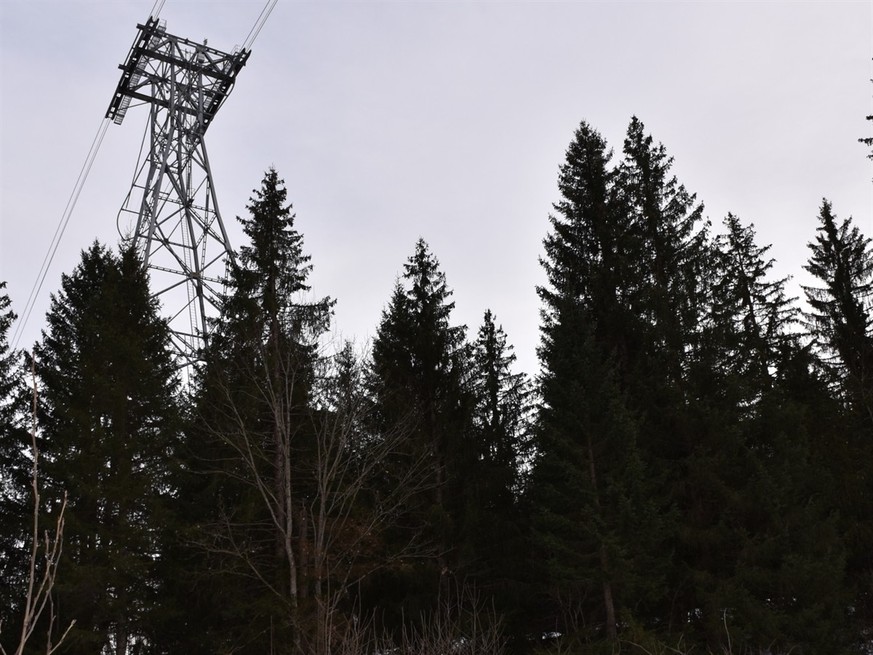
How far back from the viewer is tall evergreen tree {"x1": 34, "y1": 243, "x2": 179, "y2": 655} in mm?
12727

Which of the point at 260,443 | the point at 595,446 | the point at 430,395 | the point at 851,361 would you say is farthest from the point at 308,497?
the point at 851,361

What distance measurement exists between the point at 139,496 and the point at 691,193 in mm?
15916

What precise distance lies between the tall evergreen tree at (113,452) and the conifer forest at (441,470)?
0.06 m

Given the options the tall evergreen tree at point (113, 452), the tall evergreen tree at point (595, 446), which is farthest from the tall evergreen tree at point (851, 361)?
the tall evergreen tree at point (113, 452)

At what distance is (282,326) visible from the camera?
1662 cm

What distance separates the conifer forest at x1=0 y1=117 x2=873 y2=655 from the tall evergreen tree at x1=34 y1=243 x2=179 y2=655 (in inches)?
2.4

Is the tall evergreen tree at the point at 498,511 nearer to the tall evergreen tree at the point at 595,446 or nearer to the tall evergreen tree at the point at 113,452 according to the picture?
the tall evergreen tree at the point at 595,446

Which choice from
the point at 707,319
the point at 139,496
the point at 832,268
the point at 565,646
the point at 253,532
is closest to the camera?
the point at 139,496

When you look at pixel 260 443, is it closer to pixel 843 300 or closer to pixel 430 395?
pixel 430 395

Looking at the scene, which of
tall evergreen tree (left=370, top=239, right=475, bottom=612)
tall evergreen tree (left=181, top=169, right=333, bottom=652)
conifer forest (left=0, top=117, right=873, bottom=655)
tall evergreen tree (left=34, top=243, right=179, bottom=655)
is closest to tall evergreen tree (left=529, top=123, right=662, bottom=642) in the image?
conifer forest (left=0, top=117, right=873, bottom=655)

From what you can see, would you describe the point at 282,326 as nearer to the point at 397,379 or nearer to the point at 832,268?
the point at 397,379

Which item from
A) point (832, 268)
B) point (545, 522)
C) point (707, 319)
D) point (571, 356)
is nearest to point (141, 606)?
point (545, 522)

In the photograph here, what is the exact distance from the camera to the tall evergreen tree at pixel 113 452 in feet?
41.8

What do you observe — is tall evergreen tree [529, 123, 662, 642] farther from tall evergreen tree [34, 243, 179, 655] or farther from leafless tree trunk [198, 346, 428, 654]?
tall evergreen tree [34, 243, 179, 655]
